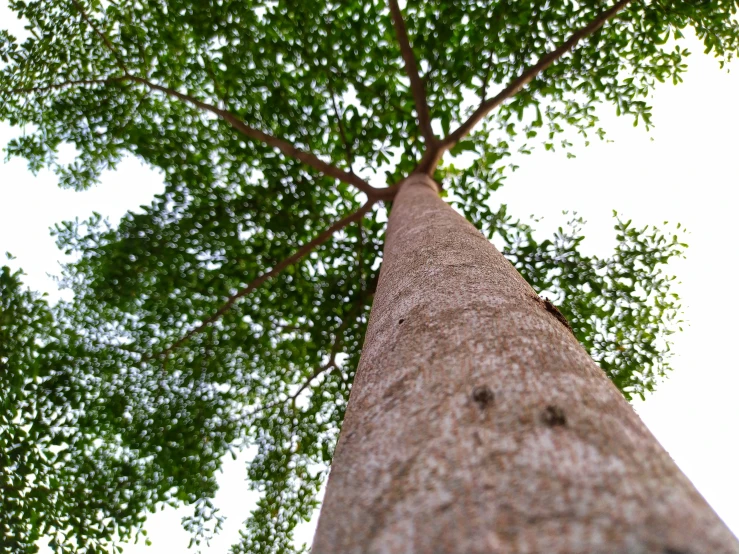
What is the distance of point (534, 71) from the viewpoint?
16.0ft

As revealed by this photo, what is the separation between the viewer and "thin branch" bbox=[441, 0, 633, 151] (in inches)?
185

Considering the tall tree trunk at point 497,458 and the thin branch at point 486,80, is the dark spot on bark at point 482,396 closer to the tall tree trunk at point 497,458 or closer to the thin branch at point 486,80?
the tall tree trunk at point 497,458

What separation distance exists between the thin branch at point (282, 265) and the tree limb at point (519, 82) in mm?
822

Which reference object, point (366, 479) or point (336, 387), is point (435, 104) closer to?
point (336, 387)

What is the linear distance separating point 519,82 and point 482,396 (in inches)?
192

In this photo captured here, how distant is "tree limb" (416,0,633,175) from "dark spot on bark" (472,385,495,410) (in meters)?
4.29

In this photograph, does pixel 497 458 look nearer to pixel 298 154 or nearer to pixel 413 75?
pixel 298 154

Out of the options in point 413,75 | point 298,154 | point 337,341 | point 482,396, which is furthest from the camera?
point 337,341

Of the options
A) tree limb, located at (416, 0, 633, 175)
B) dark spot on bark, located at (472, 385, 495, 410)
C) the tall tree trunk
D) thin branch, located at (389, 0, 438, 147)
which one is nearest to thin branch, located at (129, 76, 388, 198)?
tree limb, located at (416, 0, 633, 175)

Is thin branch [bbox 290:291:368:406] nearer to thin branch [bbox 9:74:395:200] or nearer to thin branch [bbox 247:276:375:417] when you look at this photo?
thin branch [bbox 247:276:375:417]

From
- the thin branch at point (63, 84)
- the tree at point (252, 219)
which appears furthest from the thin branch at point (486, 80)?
the thin branch at point (63, 84)

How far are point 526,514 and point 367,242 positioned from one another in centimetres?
546

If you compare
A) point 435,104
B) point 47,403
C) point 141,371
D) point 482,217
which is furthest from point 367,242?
point 47,403

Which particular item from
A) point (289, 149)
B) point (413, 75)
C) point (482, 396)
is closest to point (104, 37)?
point (289, 149)
